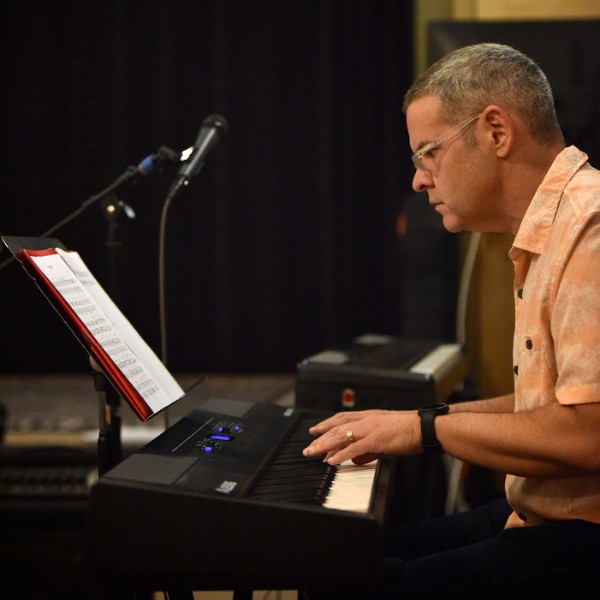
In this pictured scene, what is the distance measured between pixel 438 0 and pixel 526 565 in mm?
3421

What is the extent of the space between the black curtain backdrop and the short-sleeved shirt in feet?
9.62

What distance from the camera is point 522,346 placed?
1247 mm

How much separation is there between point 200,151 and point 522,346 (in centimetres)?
87

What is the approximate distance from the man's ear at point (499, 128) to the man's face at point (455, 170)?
19 millimetres

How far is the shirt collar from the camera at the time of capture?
48.2 inches

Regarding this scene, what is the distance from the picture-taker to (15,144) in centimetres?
431

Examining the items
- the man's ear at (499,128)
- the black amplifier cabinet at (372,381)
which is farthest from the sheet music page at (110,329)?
the black amplifier cabinet at (372,381)

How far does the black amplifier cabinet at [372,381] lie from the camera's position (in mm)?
2168

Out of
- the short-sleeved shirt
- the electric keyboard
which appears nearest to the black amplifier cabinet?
the short-sleeved shirt

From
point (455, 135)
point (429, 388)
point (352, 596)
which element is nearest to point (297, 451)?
point (352, 596)

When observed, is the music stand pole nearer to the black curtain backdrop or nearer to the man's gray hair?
the man's gray hair

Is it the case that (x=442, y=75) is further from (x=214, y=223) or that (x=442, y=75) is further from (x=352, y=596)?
(x=214, y=223)

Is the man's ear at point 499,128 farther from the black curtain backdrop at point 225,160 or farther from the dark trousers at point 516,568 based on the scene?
the black curtain backdrop at point 225,160

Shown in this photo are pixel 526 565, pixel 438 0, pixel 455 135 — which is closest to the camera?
pixel 526 565
